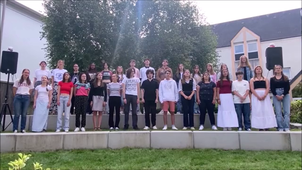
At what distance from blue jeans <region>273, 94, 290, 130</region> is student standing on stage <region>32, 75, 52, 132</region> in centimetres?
536

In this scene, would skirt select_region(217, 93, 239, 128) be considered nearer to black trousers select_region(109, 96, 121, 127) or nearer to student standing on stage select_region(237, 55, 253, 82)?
student standing on stage select_region(237, 55, 253, 82)

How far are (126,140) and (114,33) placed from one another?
6.99m

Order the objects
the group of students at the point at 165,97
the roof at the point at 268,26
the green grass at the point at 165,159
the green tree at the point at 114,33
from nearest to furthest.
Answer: the green grass at the point at 165,159
the group of students at the point at 165,97
the green tree at the point at 114,33
the roof at the point at 268,26

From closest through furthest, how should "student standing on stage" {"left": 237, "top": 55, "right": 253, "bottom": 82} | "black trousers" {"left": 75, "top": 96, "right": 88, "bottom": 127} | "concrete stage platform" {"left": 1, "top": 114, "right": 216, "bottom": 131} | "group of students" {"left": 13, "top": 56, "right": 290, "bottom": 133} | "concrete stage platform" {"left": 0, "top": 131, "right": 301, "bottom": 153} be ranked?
1. "concrete stage platform" {"left": 0, "top": 131, "right": 301, "bottom": 153}
2. "group of students" {"left": 13, "top": 56, "right": 290, "bottom": 133}
3. "black trousers" {"left": 75, "top": 96, "right": 88, "bottom": 127}
4. "student standing on stage" {"left": 237, "top": 55, "right": 253, "bottom": 82}
5. "concrete stage platform" {"left": 1, "top": 114, "right": 216, "bottom": 131}

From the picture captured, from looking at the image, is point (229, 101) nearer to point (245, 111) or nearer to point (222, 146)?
point (245, 111)

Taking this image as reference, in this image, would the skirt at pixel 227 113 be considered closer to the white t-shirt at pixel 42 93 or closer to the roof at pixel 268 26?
the white t-shirt at pixel 42 93

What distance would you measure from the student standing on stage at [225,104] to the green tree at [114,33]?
5464 millimetres

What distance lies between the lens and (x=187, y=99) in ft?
19.6

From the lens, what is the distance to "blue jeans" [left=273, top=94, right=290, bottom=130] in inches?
205

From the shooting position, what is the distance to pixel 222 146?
4.84 m

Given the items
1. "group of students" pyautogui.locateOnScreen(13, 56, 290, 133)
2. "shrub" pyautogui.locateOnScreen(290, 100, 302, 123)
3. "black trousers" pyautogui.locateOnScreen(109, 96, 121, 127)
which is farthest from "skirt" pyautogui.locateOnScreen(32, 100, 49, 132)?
"shrub" pyautogui.locateOnScreen(290, 100, 302, 123)

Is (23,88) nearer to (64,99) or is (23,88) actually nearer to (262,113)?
(64,99)

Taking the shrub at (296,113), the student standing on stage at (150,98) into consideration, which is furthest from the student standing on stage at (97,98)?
the shrub at (296,113)

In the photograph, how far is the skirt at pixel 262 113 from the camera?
210 inches
